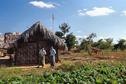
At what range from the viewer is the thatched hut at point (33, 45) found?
26.4 m

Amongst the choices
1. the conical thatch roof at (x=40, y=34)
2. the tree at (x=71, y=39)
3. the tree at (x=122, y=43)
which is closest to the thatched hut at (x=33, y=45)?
the conical thatch roof at (x=40, y=34)

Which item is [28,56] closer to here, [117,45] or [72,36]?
[72,36]

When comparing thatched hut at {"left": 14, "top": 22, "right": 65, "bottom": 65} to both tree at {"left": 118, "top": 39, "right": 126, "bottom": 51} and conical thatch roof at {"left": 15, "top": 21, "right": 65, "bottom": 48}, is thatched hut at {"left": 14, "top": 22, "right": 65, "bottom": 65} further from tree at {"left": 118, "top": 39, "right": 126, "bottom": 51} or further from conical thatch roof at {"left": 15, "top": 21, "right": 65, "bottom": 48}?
tree at {"left": 118, "top": 39, "right": 126, "bottom": 51}

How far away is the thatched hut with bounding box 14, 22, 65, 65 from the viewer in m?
26.4

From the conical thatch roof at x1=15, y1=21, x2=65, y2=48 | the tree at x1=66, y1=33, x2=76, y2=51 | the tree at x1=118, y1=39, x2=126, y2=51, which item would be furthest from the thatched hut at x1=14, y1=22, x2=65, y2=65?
the tree at x1=118, y1=39, x2=126, y2=51

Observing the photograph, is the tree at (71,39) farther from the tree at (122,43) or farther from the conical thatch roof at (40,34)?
the conical thatch roof at (40,34)

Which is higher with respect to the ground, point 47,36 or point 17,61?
point 47,36

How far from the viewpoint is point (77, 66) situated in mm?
18938

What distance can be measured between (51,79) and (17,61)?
49.9 ft

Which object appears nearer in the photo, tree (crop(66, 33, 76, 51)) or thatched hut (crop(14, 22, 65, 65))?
thatched hut (crop(14, 22, 65, 65))

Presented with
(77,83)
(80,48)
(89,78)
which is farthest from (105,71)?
(80,48)

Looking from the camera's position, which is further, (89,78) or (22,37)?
(22,37)

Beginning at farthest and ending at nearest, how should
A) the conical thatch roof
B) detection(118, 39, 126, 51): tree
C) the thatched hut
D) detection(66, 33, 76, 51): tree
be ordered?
detection(118, 39, 126, 51): tree
detection(66, 33, 76, 51): tree
the thatched hut
the conical thatch roof

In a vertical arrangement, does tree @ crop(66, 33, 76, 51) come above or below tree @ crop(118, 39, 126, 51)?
above
